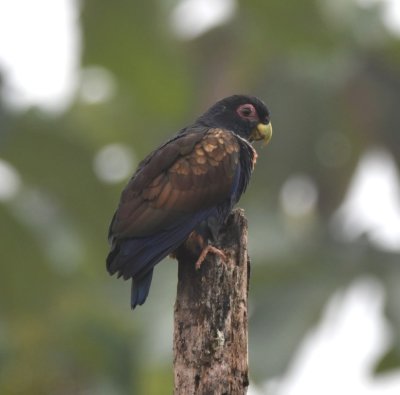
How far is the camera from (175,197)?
8562mm

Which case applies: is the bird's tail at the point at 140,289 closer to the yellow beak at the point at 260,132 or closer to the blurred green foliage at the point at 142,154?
the yellow beak at the point at 260,132

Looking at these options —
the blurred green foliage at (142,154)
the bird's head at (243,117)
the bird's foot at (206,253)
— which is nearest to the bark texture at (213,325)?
the bird's foot at (206,253)

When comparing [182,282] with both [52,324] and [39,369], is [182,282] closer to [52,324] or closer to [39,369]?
[39,369]

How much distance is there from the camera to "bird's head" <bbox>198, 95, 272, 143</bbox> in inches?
375

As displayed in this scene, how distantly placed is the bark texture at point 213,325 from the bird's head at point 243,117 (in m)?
1.62

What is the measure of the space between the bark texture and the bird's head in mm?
1616

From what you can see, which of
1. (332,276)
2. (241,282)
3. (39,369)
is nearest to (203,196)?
(241,282)

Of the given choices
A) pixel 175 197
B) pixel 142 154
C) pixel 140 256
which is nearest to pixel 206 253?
pixel 140 256

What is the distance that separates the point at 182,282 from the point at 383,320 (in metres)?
9.27

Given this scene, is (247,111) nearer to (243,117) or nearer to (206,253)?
(243,117)

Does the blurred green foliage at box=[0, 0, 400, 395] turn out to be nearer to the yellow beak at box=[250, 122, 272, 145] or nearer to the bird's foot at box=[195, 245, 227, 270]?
the yellow beak at box=[250, 122, 272, 145]

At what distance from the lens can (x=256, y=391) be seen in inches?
604

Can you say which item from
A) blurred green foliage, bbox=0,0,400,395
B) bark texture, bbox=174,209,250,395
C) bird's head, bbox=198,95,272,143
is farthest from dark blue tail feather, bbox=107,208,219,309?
blurred green foliage, bbox=0,0,400,395

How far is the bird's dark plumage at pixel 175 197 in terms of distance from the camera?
818cm
